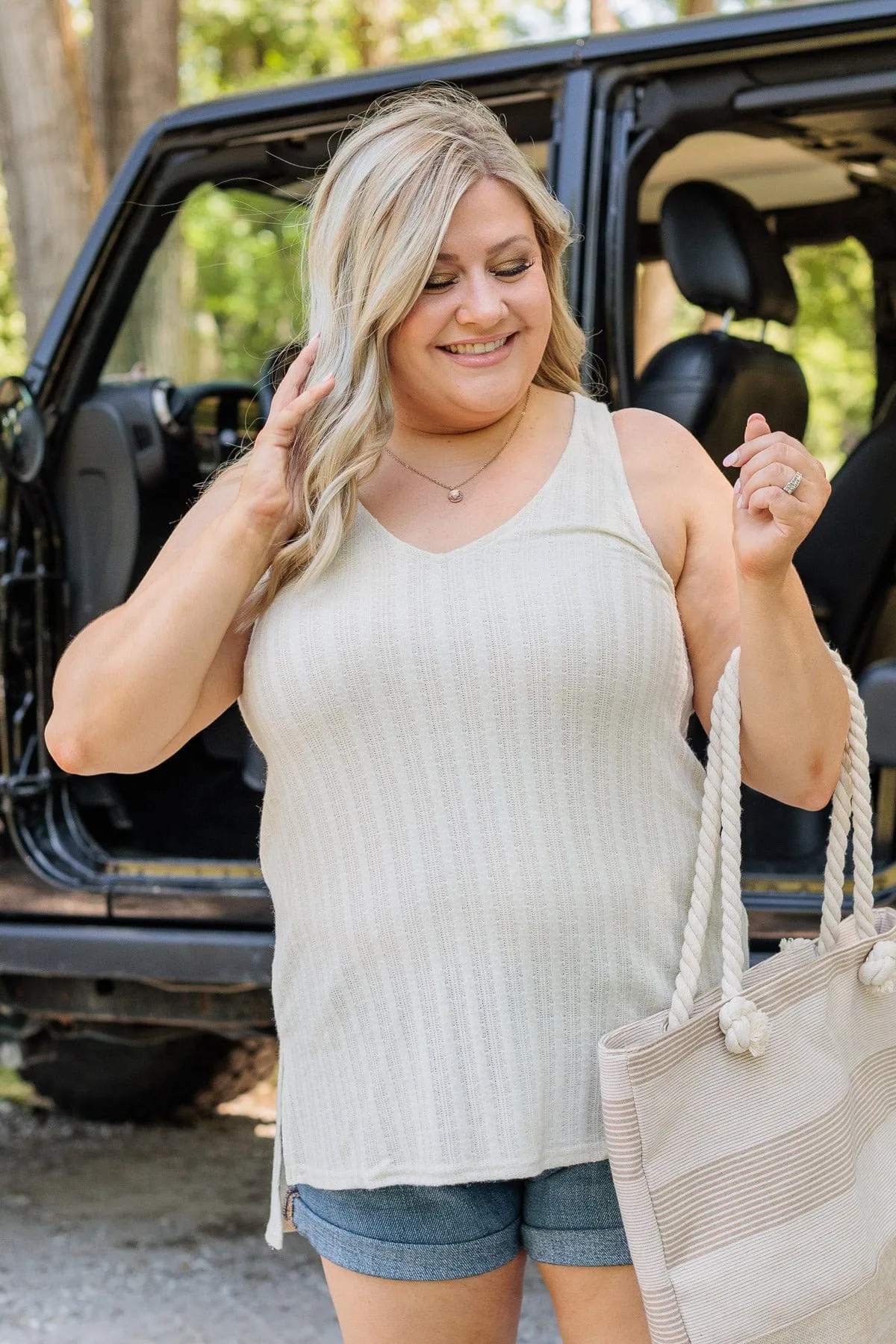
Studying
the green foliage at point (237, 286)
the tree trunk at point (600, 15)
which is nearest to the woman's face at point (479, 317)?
the tree trunk at point (600, 15)

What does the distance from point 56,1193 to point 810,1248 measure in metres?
2.55

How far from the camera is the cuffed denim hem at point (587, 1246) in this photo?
58.8 inches

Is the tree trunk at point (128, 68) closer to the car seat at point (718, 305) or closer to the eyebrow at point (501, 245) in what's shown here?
the car seat at point (718, 305)

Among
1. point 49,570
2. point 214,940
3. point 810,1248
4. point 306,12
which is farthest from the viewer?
point 306,12

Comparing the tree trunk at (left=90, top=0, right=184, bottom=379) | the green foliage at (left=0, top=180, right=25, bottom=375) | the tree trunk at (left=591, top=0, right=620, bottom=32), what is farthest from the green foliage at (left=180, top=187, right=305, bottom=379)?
the tree trunk at (left=90, top=0, right=184, bottom=379)

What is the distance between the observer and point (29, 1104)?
3746 millimetres

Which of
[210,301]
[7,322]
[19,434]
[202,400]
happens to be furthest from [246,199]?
[210,301]

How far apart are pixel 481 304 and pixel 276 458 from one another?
0.25m

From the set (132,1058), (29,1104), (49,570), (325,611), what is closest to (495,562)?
(325,611)

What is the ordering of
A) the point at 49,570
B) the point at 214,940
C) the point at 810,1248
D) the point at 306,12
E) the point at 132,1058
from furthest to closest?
the point at 306,12, the point at 132,1058, the point at 49,570, the point at 214,940, the point at 810,1248

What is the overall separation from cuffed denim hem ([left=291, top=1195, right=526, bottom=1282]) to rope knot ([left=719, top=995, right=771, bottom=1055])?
1.01ft

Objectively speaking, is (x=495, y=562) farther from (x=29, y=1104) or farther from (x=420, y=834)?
(x=29, y=1104)

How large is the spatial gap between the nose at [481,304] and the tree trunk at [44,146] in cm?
387

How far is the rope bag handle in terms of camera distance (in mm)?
1391
